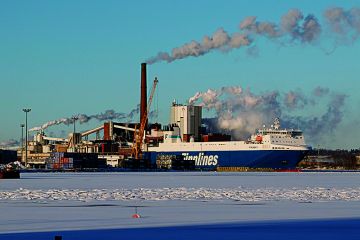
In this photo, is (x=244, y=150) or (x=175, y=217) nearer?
(x=175, y=217)

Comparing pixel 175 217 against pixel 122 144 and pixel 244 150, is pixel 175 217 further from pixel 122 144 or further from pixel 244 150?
pixel 122 144

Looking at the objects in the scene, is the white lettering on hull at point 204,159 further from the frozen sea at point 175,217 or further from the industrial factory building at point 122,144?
the frozen sea at point 175,217

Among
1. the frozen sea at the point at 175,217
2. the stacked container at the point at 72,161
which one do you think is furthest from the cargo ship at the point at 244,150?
the frozen sea at the point at 175,217

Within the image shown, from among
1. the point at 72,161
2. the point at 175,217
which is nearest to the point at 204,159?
the point at 72,161

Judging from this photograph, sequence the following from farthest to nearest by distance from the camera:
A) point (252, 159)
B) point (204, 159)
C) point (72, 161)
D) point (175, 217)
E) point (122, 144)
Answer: point (122, 144) < point (204, 159) < point (72, 161) < point (252, 159) < point (175, 217)

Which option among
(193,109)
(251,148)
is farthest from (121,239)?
(193,109)

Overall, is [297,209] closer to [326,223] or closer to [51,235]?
[326,223]

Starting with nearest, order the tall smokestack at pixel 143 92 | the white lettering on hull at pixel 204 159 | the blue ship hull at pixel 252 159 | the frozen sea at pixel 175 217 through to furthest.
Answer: the frozen sea at pixel 175 217 → the tall smokestack at pixel 143 92 → the blue ship hull at pixel 252 159 → the white lettering on hull at pixel 204 159

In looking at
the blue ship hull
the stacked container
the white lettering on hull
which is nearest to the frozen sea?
the blue ship hull

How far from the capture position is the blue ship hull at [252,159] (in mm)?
160125

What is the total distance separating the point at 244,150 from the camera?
164m

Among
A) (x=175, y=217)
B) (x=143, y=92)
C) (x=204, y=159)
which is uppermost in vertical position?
(x=143, y=92)

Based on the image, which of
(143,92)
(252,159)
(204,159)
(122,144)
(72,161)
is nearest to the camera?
(143,92)

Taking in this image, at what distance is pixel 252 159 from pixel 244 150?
3626 millimetres
